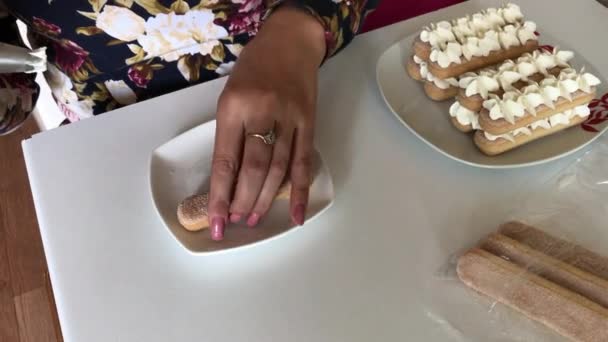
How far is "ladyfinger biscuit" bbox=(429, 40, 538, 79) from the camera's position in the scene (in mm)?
629

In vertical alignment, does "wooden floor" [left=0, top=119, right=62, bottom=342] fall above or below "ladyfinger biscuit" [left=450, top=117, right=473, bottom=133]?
below

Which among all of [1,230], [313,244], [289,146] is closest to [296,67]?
[289,146]

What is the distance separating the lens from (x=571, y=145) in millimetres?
605

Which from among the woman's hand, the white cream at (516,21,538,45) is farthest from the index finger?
the white cream at (516,21,538,45)

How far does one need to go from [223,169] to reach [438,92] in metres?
0.29

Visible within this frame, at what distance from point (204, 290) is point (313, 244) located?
0.38 feet

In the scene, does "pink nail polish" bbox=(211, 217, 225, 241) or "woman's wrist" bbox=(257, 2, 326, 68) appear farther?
"woman's wrist" bbox=(257, 2, 326, 68)

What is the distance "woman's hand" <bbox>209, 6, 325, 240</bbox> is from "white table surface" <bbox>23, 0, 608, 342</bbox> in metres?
0.04

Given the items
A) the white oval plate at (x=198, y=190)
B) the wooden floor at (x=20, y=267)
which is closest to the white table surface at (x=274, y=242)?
the white oval plate at (x=198, y=190)

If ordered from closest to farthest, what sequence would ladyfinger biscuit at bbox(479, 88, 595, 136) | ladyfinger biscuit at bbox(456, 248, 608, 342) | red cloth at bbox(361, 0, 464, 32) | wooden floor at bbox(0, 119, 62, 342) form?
ladyfinger biscuit at bbox(456, 248, 608, 342) → ladyfinger biscuit at bbox(479, 88, 595, 136) → red cloth at bbox(361, 0, 464, 32) → wooden floor at bbox(0, 119, 62, 342)

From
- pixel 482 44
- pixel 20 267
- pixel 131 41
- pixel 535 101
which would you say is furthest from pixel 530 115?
pixel 20 267

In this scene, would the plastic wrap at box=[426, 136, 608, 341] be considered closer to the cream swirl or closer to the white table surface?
the white table surface

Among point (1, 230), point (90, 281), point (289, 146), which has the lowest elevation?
point (1, 230)

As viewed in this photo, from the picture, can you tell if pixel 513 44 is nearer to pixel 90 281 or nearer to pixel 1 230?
pixel 90 281
